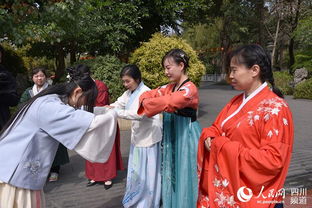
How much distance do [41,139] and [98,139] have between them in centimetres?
33

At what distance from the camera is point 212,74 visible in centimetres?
4012

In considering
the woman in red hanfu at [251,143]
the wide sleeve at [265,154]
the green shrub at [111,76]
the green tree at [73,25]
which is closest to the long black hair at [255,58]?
the woman in red hanfu at [251,143]

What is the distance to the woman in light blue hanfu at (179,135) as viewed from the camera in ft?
9.08

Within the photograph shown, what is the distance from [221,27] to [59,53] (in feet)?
64.8

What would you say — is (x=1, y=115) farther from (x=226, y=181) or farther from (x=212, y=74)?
(x=212, y=74)

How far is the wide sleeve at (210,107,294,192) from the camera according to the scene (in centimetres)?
170

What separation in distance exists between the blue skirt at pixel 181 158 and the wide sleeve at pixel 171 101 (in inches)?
11.5

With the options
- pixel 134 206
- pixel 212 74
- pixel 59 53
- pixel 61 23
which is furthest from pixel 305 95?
pixel 212 74

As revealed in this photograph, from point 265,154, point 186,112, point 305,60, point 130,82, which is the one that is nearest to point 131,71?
point 130,82

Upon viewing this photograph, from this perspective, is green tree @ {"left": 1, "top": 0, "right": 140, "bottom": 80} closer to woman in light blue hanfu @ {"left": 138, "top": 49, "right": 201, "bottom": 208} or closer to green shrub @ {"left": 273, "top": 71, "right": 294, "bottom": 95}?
woman in light blue hanfu @ {"left": 138, "top": 49, "right": 201, "bottom": 208}

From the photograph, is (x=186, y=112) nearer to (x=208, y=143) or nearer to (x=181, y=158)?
(x=181, y=158)

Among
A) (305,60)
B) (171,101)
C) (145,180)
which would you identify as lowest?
(145,180)

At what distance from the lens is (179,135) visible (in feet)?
9.53

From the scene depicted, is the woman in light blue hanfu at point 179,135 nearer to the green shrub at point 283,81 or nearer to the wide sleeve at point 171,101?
the wide sleeve at point 171,101
